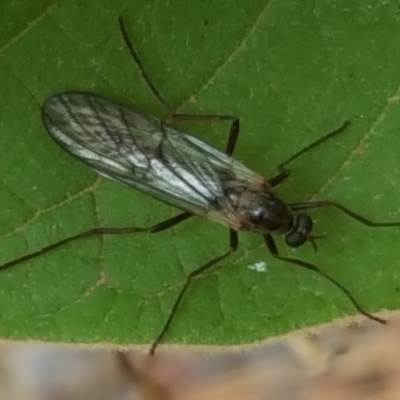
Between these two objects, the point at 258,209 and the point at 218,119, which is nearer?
the point at 218,119

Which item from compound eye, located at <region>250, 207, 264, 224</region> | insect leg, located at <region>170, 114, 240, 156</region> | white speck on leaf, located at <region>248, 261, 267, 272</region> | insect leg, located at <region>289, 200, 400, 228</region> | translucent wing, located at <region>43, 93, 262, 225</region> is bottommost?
white speck on leaf, located at <region>248, 261, 267, 272</region>

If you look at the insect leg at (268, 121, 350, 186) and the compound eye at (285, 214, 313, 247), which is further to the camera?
the compound eye at (285, 214, 313, 247)

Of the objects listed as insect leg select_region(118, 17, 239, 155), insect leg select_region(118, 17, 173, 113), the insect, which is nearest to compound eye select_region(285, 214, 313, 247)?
the insect

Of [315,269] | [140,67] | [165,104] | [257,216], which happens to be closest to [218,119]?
[165,104]

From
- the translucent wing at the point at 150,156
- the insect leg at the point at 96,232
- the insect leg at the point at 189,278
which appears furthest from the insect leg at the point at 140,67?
the insect leg at the point at 189,278

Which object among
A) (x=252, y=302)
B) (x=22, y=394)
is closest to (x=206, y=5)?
(x=252, y=302)

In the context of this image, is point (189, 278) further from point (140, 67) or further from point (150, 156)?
point (140, 67)

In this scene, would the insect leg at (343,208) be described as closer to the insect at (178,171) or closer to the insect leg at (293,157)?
the insect at (178,171)

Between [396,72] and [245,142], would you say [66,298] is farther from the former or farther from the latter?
[396,72]

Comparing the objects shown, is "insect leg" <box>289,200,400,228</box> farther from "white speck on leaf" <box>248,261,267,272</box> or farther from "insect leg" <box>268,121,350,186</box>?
"white speck on leaf" <box>248,261,267,272</box>
